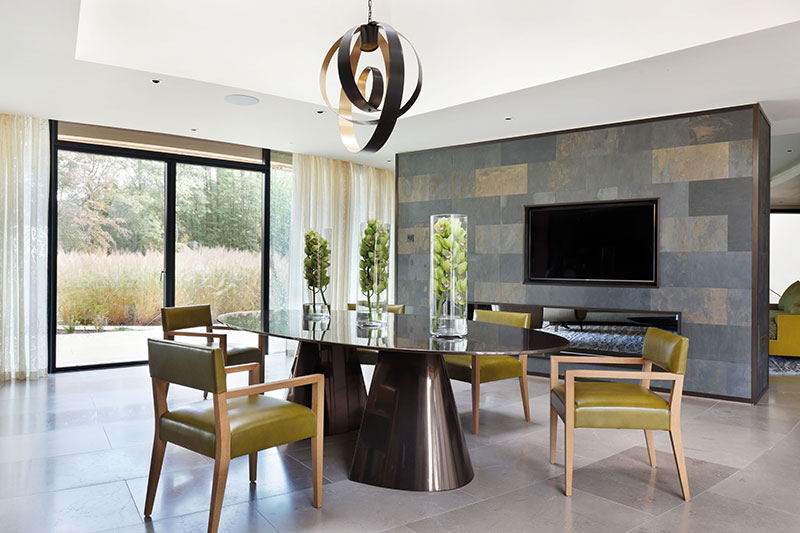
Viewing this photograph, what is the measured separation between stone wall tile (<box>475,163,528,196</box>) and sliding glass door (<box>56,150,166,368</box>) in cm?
362

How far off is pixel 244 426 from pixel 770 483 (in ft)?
9.02

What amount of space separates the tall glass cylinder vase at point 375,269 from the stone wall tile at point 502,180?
115 inches

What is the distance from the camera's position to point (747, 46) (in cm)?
345

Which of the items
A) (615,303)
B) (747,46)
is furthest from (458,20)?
(615,303)

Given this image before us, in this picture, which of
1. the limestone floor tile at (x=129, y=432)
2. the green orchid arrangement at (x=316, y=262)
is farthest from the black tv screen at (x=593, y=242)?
the limestone floor tile at (x=129, y=432)

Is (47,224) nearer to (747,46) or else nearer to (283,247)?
(283,247)

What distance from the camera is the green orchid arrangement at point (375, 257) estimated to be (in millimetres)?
3229

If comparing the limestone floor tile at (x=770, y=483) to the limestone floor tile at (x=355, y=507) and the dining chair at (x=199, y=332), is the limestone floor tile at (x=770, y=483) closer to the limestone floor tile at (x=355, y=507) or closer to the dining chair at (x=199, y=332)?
the limestone floor tile at (x=355, y=507)

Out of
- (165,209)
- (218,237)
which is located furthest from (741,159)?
(165,209)

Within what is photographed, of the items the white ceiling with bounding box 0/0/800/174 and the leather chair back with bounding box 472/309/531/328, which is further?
the leather chair back with bounding box 472/309/531/328

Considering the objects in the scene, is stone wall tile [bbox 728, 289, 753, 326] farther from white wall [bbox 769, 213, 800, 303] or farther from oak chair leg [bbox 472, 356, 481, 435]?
white wall [bbox 769, 213, 800, 303]

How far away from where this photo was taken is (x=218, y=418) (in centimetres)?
216

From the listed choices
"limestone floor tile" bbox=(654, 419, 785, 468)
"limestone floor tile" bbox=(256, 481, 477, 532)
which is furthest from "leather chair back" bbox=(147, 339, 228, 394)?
"limestone floor tile" bbox=(654, 419, 785, 468)

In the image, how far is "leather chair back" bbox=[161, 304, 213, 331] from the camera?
164 inches
